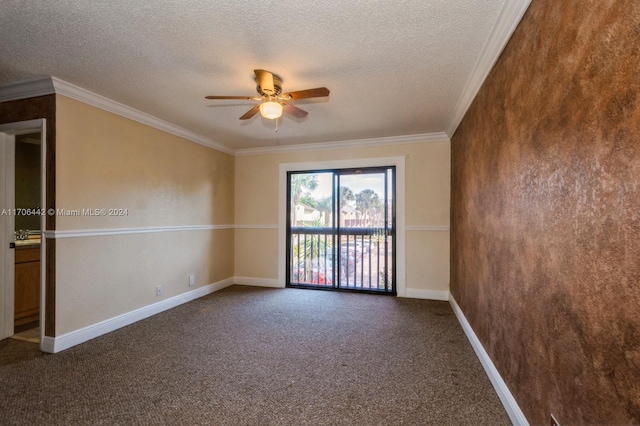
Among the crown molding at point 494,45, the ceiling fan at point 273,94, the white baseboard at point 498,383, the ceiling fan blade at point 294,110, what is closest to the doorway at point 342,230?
the white baseboard at point 498,383

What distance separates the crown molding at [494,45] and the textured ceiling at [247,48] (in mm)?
35

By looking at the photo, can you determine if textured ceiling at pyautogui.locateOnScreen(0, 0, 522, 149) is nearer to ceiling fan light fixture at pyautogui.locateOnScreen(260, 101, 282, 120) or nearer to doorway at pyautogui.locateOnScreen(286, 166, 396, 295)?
ceiling fan light fixture at pyautogui.locateOnScreen(260, 101, 282, 120)

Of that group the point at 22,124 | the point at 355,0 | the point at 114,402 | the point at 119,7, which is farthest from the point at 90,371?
the point at 355,0

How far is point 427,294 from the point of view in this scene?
→ 4.08 meters

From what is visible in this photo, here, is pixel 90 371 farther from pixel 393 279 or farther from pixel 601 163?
pixel 393 279

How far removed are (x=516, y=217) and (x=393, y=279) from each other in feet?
9.34

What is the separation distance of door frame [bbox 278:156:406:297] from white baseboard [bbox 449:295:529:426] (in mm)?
1394

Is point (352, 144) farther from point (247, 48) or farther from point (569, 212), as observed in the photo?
point (569, 212)

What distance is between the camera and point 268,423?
1648mm

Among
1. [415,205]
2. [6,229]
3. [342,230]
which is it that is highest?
[415,205]

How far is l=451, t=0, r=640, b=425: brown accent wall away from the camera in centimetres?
84

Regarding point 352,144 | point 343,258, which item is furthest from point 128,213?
point 352,144

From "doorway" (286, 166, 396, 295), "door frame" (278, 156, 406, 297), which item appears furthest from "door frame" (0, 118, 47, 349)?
"doorway" (286, 166, 396, 295)

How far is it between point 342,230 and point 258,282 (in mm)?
1691
